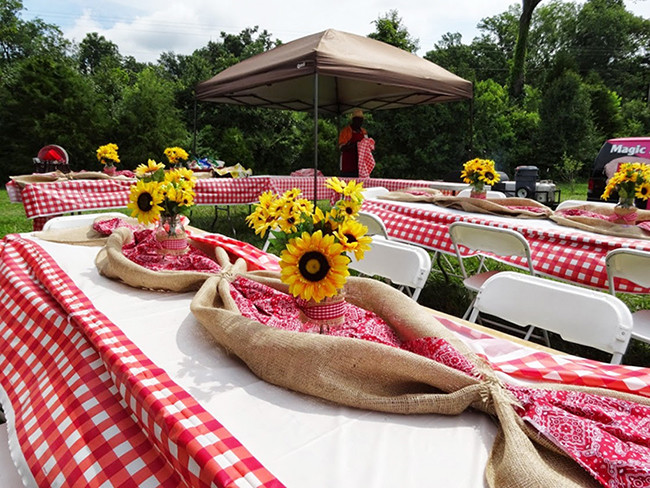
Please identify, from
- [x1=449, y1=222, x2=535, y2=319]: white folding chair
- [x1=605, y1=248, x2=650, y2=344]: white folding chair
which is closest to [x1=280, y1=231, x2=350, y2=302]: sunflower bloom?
[x1=449, y1=222, x2=535, y2=319]: white folding chair

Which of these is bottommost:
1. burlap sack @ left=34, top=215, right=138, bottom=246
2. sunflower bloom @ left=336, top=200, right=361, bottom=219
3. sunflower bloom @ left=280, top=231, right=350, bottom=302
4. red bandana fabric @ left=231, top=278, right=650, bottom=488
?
red bandana fabric @ left=231, top=278, right=650, bottom=488

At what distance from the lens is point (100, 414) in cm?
87

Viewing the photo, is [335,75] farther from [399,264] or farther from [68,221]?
[399,264]

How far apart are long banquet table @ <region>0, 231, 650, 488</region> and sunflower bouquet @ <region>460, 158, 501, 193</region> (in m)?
2.50

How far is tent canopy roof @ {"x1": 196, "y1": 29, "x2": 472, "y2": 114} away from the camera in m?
4.91

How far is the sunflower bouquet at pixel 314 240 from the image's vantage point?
3.05 feet

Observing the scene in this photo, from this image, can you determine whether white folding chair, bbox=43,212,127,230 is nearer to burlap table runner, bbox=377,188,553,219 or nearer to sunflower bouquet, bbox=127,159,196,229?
sunflower bouquet, bbox=127,159,196,229

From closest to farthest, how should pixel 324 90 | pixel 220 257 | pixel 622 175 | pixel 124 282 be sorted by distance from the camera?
pixel 124 282 < pixel 220 257 < pixel 622 175 < pixel 324 90

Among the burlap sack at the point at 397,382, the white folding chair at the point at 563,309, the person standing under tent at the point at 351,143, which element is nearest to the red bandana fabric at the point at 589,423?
the burlap sack at the point at 397,382

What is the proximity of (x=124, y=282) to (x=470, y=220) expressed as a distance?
2332mm

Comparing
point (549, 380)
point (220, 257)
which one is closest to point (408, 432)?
point (549, 380)

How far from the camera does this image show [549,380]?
91cm

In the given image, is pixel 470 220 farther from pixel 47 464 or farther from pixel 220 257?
pixel 47 464

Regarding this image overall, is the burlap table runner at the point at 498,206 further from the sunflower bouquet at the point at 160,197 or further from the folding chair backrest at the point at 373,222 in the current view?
the sunflower bouquet at the point at 160,197
